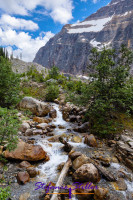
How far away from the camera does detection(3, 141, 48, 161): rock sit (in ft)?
20.5

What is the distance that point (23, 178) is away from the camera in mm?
5176

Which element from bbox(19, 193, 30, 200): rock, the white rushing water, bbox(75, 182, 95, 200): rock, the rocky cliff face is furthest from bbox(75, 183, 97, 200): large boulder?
the rocky cliff face

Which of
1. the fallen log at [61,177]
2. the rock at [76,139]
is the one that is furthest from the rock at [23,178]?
the rock at [76,139]

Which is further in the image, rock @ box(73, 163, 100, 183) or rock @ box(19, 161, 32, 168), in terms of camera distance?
rock @ box(19, 161, 32, 168)

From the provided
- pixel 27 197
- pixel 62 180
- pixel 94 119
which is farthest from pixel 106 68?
pixel 27 197

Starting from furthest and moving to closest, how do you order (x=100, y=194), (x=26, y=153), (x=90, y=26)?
(x=90, y=26)
(x=26, y=153)
(x=100, y=194)

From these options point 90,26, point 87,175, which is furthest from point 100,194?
point 90,26

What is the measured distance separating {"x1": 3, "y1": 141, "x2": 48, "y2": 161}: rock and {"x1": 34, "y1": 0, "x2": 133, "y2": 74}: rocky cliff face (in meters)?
111

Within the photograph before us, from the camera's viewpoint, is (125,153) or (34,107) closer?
(125,153)

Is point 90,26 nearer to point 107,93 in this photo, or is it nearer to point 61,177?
point 107,93

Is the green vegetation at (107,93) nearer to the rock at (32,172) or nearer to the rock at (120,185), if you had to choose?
the rock at (120,185)

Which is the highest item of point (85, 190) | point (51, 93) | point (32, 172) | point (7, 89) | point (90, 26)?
point (90, 26)

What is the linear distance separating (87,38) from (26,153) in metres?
170

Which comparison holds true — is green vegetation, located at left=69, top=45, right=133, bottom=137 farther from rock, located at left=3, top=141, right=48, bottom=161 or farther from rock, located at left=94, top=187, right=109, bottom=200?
rock, located at left=3, top=141, right=48, bottom=161
